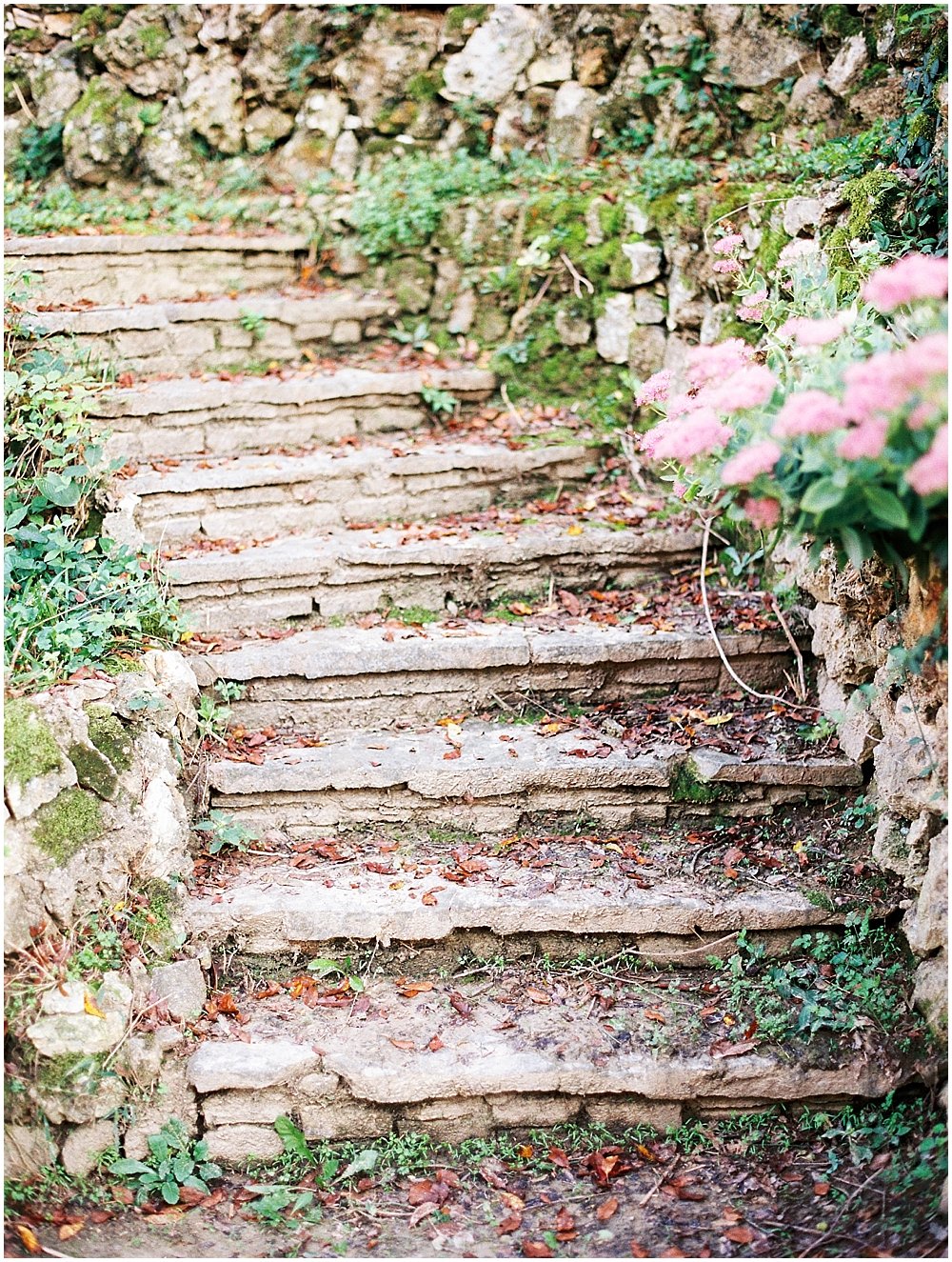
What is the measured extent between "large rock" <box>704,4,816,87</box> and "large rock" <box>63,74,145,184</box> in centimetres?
361

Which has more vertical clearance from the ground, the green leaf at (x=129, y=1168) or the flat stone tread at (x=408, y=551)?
the flat stone tread at (x=408, y=551)

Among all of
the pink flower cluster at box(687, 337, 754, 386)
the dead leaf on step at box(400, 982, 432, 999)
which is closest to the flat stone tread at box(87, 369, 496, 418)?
the pink flower cluster at box(687, 337, 754, 386)

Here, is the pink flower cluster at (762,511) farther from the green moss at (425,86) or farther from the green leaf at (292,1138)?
the green moss at (425,86)

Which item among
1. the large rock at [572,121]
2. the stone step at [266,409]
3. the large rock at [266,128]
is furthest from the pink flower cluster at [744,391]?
the large rock at [266,128]

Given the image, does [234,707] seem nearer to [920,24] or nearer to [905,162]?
[905,162]

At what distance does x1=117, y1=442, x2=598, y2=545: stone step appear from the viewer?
4.10m

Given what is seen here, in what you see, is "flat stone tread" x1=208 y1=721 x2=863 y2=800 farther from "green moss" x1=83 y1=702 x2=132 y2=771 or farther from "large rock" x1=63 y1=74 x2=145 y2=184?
"large rock" x1=63 y1=74 x2=145 y2=184

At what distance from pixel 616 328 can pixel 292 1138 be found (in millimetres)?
3755

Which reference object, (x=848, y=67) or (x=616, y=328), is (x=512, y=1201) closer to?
(x=616, y=328)

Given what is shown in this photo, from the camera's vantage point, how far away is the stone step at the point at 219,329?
4.69 meters

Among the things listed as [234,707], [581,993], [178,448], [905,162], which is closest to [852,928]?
[581,993]

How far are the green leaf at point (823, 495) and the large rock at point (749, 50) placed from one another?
3.66 m

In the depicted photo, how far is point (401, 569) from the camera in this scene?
13.0ft

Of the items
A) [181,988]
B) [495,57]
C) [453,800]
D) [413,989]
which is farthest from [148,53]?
[413,989]
